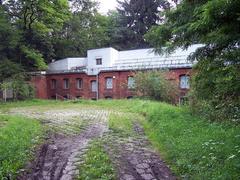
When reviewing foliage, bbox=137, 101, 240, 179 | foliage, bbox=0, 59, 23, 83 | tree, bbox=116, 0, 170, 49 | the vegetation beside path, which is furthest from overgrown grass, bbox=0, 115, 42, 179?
tree, bbox=116, 0, 170, 49

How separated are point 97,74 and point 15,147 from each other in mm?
27821

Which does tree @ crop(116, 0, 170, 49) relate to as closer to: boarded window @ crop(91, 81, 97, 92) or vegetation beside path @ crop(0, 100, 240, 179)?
boarded window @ crop(91, 81, 97, 92)

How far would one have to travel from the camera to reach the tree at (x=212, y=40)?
5309 millimetres

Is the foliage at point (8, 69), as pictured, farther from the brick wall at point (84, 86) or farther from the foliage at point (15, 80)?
the brick wall at point (84, 86)

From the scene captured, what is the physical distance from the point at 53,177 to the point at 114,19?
1611 inches

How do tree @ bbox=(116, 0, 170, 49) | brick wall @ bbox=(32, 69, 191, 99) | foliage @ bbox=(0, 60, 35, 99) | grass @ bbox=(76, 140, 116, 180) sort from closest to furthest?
grass @ bbox=(76, 140, 116, 180) → foliage @ bbox=(0, 60, 35, 99) → brick wall @ bbox=(32, 69, 191, 99) → tree @ bbox=(116, 0, 170, 49)

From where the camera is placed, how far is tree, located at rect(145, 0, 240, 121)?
17.4ft

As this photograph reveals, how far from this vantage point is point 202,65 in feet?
27.3

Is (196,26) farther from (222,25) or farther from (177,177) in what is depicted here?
(177,177)

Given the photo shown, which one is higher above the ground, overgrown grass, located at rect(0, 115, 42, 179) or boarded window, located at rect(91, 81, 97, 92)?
boarded window, located at rect(91, 81, 97, 92)

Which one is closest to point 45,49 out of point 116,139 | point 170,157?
point 116,139

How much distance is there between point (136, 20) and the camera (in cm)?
4369

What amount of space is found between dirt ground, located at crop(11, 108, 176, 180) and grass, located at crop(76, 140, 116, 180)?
13 centimetres

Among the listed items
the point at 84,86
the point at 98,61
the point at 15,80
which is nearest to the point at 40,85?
the point at 84,86
